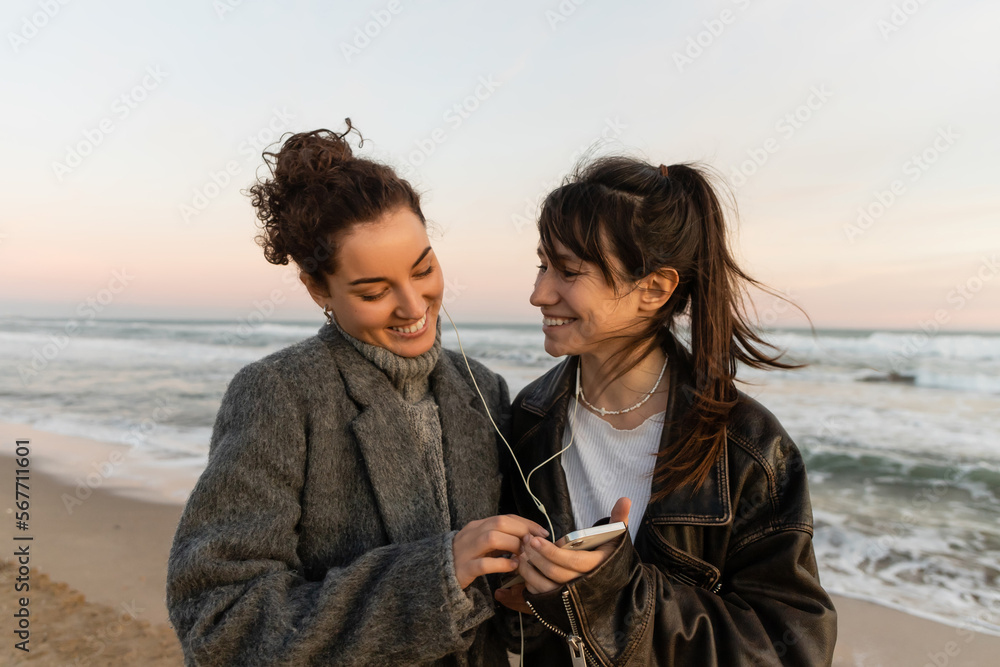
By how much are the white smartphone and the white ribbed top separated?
0.47 metres

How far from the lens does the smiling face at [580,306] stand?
2.17m

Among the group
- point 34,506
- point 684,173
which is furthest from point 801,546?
point 34,506

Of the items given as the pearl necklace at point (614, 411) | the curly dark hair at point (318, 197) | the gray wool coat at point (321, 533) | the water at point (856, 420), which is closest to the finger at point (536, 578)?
the gray wool coat at point (321, 533)

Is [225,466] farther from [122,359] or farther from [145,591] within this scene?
[122,359]

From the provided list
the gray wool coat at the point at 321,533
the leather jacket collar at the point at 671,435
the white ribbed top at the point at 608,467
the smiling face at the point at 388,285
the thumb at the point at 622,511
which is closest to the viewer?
the gray wool coat at the point at 321,533

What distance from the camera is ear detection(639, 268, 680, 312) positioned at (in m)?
2.21

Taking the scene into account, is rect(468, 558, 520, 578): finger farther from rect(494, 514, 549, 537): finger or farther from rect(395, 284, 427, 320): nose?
rect(395, 284, 427, 320): nose

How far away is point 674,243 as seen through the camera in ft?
7.19

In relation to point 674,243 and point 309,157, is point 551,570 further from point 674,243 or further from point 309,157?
point 309,157

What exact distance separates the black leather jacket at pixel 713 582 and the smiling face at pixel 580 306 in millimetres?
299

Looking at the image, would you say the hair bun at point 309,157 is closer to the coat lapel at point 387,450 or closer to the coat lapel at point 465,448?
the coat lapel at point 387,450

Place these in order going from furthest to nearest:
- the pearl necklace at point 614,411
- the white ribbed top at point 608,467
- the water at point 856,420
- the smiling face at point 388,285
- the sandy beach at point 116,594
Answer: the water at point 856,420 < the sandy beach at point 116,594 < the pearl necklace at point 614,411 < the white ribbed top at point 608,467 < the smiling face at point 388,285

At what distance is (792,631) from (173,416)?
403 inches

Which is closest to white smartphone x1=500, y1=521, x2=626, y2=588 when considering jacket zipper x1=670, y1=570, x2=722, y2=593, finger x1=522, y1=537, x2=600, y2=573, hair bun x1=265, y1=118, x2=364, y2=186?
finger x1=522, y1=537, x2=600, y2=573
